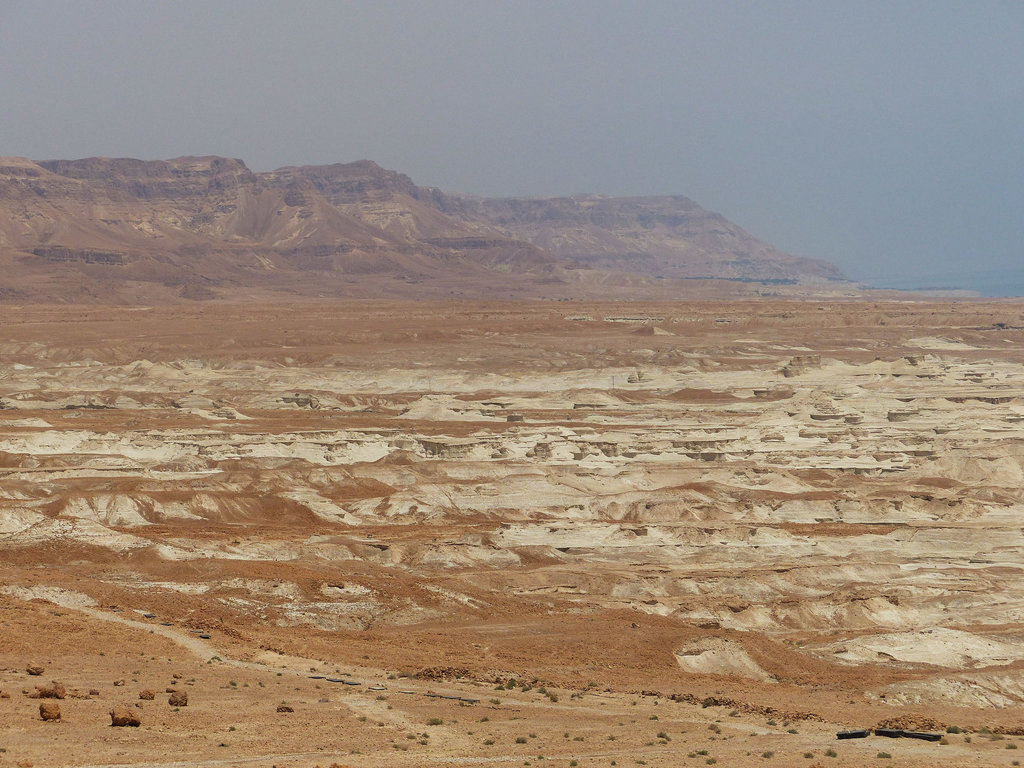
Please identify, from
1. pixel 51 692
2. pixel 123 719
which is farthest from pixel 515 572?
pixel 123 719

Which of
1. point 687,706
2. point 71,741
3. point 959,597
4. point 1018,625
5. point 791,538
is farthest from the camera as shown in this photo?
point 791,538

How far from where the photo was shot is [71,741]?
70.2 feet

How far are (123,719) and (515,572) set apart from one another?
26401 mm

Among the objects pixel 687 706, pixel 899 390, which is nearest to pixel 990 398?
pixel 899 390

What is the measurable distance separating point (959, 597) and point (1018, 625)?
3.13 m

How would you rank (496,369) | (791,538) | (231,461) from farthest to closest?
(496,369) < (231,461) < (791,538)

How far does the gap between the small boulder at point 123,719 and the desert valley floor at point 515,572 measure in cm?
19

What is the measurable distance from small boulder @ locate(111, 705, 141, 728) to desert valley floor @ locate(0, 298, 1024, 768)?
0.19 metres

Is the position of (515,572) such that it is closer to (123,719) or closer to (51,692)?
(51,692)

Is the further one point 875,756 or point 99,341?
point 99,341

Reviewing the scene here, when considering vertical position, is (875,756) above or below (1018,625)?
above

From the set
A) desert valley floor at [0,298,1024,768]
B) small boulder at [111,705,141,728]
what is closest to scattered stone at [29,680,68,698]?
desert valley floor at [0,298,1024,768]

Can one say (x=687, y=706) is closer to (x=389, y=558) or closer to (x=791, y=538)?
(x=389, y=558)

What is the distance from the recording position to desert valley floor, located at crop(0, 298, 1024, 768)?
24.6 meters
